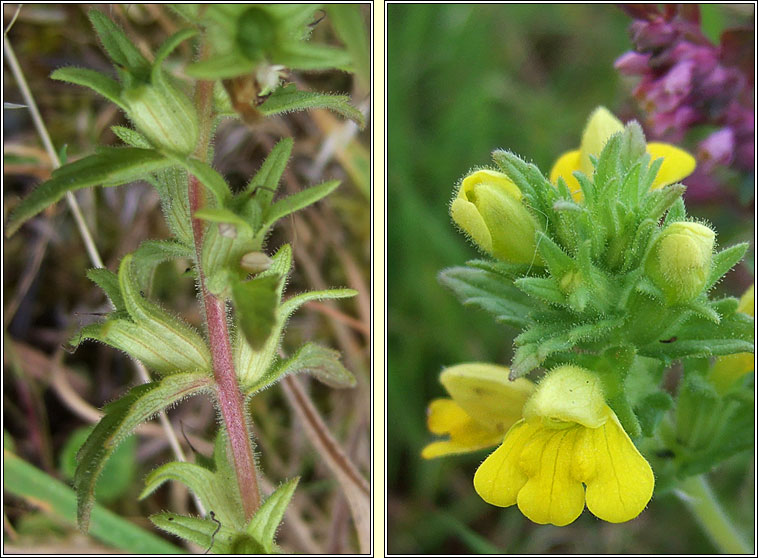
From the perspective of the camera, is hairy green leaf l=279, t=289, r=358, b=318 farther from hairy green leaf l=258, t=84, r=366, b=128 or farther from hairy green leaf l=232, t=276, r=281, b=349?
hairy green leaf l=258, t=84, r=366, b=128

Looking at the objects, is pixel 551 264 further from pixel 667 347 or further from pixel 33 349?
pixel 33 349

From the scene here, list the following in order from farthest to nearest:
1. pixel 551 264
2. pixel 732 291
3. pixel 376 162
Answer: pixel 732 291 → pixel 376 162 → pixel 551 264

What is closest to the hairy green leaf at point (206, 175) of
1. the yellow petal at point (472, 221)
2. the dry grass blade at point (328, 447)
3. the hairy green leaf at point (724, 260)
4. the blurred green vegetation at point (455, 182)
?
the yellow petal at point (472, 221)

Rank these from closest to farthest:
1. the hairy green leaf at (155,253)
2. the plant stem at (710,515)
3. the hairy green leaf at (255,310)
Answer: the hairy green leaf at (255,310)
the hairy green leaf at (155,253)
the plant stem at (710,515)

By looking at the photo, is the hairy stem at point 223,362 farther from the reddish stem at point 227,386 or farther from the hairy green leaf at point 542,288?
the hairy green leaf at point 542,288

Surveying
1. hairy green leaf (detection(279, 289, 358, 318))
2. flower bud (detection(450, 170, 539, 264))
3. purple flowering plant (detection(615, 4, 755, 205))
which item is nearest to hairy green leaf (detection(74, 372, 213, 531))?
hairy green leaf (detection(279, 289, 358, 318))

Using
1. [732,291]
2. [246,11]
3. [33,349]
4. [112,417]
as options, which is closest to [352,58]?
[246,11]
